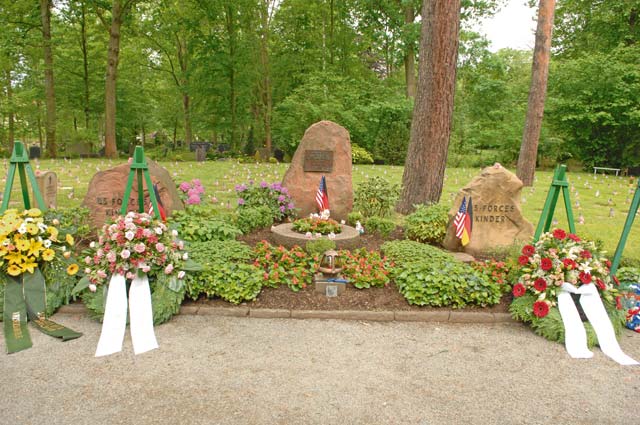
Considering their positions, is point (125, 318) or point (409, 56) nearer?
point (125, 318)

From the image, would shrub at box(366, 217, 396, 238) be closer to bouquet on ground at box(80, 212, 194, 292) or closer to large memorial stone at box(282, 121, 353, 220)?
large memorial stone at box(282, 121, 353, 220)

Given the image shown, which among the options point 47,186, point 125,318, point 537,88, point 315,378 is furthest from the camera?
point 537,88

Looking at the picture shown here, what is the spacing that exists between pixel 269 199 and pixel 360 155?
12.2 meters

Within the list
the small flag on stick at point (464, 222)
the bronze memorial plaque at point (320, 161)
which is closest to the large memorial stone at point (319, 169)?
the bronze memorial plaque at point (320, 161)

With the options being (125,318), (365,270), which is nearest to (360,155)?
(365,270)

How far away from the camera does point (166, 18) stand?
73.0 ft

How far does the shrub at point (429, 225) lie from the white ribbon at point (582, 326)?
91.3 inches

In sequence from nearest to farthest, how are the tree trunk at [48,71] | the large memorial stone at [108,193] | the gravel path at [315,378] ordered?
Answer: the gravel path at [315,378] < the large memorial stone at [108,193] < the tree trunk at [48,71]

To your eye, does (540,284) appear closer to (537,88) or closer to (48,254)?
(48,254)

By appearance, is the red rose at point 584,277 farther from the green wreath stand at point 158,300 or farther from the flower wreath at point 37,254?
the flower wreath at point 37,254

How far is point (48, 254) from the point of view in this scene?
417 cm

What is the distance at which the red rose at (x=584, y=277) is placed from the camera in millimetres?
4059

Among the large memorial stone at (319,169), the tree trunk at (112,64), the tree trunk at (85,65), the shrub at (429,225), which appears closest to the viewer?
the shrub at (429,225)

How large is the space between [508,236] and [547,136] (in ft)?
54.5
